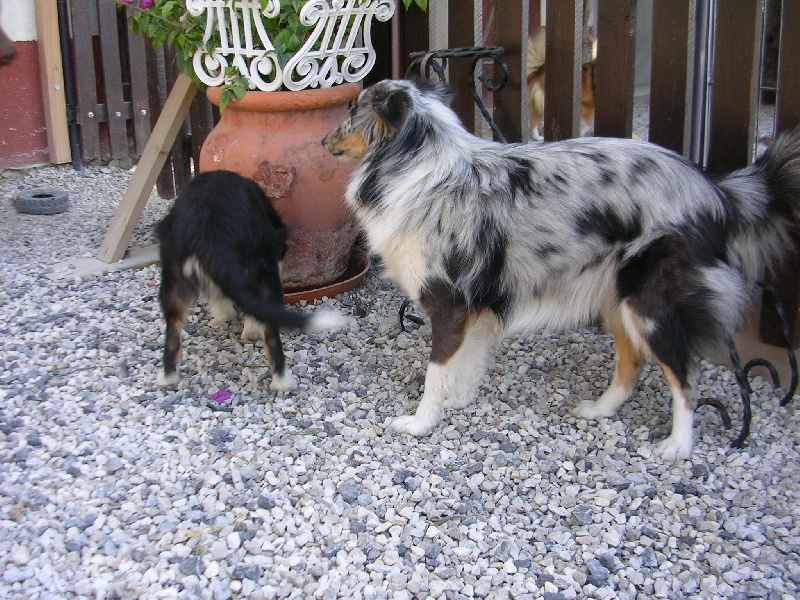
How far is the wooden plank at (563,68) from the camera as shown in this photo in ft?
12.9

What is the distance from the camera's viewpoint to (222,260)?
3.13 metres

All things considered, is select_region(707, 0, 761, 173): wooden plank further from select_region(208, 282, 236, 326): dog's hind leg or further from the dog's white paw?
select_region(208, 282, 236, 326): dog's hind leg

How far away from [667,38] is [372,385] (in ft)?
6.44

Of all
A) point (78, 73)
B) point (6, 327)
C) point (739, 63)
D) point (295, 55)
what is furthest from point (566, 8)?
point (78, 73)

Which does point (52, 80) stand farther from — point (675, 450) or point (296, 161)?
point (675, 450)

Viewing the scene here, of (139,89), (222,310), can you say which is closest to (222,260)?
(222,310)

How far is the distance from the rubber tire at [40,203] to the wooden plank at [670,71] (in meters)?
4.17

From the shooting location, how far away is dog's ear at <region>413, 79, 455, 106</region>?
10.5 ft

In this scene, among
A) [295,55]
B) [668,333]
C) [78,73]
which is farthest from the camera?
[78,73]

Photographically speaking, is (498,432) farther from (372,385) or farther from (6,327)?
(6,327)

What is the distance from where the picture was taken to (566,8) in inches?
154

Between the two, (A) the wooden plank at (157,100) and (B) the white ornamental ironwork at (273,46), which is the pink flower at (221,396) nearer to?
(B) the white ornamental ironwork at (273,46)

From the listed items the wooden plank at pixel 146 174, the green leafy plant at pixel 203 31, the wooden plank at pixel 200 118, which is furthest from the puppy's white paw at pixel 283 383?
the wooden plank at pixel 200 118

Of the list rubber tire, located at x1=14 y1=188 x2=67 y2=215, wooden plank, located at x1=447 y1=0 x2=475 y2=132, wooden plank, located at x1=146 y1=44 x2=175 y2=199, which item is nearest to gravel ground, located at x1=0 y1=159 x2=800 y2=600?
wooden plank, located at x1=447 y1=0 x2=475 y2=132
